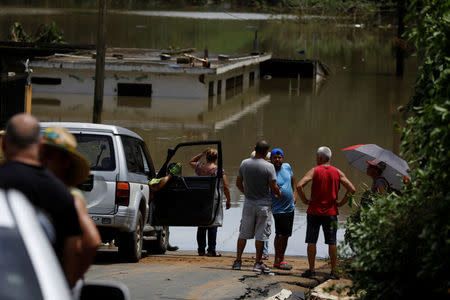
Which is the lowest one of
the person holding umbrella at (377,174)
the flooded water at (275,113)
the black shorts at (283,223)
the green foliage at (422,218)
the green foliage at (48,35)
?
the flooded water at (275,113)

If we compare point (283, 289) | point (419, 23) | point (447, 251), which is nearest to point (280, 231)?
point (283, 289)

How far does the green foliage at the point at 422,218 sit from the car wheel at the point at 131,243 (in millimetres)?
4442

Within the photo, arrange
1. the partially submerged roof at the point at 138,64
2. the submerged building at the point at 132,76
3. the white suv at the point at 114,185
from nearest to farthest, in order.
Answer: the white suv at the point at 114,185, the partially submerged roof at the point at 138,64, the submerged building at the point at 132,76

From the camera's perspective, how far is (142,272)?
31.1 feet

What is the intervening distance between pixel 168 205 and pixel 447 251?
6.44m

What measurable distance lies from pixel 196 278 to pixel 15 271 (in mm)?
6461

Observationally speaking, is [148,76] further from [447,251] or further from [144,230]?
[447,251]

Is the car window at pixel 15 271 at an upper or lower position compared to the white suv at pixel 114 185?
upper

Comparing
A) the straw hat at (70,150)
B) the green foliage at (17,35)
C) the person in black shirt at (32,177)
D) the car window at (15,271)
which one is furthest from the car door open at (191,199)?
the green foliage at (17,35)

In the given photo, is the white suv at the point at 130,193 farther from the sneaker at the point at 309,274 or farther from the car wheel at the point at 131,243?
the sneaker at the point at 309,274

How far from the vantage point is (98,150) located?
1048 centimetres

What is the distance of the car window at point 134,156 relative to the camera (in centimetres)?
1061

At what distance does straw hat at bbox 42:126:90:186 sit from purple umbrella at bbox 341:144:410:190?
6.08 m

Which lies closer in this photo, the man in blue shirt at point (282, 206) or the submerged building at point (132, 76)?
the man in blue shirt at point (282, 206)
